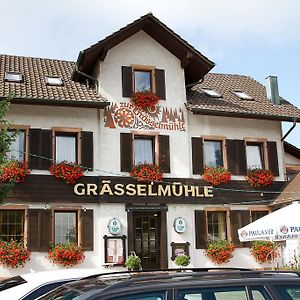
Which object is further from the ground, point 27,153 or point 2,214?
point 27,153

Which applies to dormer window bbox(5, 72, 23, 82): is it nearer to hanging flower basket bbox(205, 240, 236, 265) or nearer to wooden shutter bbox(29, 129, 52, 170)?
wooden shutter bbox(29, 129, 52, 170)

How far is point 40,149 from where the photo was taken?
54.7 ft

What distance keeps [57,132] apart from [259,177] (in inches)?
280

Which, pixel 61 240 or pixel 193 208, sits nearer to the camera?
pixel 61 240

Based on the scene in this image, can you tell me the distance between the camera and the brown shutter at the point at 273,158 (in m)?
19.3

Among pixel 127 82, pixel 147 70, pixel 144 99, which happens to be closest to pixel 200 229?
pixel 144 99

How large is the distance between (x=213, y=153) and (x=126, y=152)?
10.8ft

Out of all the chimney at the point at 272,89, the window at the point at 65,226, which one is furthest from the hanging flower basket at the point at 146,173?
the chimney at the point at 272,89

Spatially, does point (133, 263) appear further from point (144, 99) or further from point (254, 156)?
point (254, 156)

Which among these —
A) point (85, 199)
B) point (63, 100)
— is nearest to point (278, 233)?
point (85, 199)

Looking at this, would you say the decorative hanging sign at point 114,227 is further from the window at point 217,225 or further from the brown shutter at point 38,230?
the window at point 217,225

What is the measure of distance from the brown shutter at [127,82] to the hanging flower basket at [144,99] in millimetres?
230

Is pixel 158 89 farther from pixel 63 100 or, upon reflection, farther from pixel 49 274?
pixel 49 274

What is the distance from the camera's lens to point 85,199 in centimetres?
1673
